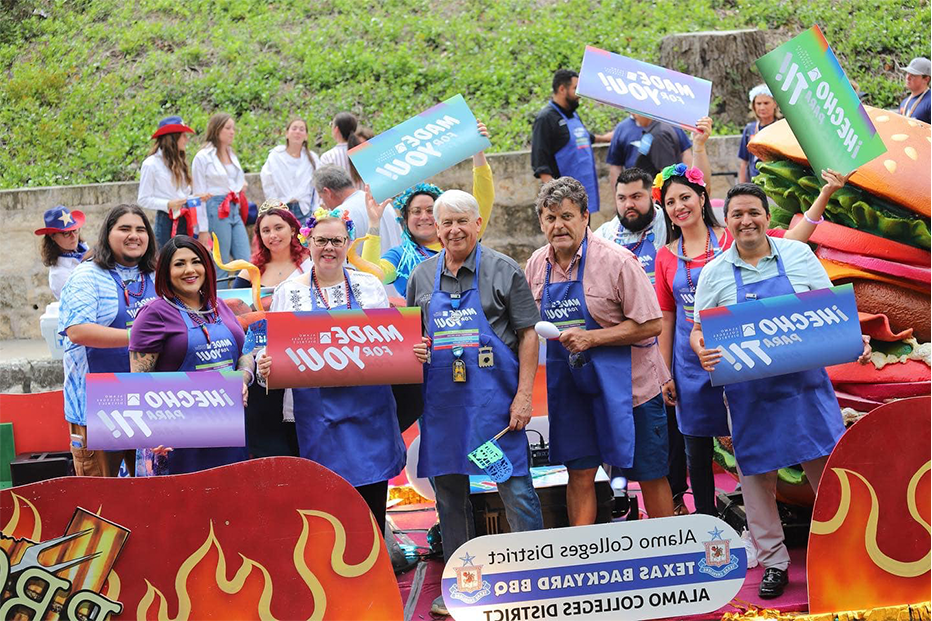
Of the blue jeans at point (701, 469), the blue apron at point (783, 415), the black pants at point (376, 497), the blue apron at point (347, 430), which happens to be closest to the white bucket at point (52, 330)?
the blue apron at point (347, 430)

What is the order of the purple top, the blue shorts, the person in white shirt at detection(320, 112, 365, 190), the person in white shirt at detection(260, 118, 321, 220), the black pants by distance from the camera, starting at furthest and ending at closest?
the person in white shirt at detection(260, 118, 321, 220)
the person in white shirt at detection(320, 112, 365, 190)
the blue shorts
the black pants
the purple top

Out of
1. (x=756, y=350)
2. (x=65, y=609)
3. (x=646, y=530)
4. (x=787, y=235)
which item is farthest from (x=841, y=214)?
(x=65, y=609)

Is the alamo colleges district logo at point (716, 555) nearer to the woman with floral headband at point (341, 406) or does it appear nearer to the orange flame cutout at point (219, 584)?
the woman with floral headband at point (341, 406)

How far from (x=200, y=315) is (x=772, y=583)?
2806 millimetres

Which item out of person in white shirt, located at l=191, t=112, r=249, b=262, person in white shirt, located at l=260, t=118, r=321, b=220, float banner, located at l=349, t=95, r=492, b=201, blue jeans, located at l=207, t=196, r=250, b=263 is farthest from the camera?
person in white shirt, located at l=260, t=118, r=321, b=220

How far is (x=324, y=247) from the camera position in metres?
5.11

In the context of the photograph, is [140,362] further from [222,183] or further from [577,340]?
[222,183]

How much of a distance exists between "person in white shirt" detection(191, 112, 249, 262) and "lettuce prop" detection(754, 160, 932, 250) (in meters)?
4.63

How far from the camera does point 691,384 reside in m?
5.52

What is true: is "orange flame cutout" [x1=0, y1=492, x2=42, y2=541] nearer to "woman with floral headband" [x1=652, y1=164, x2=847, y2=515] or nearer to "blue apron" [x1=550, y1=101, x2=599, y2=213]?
"woman with floral headband" [x1=652, y1=164, x2=847, y2=515]

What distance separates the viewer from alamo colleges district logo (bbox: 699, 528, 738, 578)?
4.55 meters

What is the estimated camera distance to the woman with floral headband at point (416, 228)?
6.12 m

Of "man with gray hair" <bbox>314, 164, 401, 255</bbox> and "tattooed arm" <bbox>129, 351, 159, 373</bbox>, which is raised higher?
"man with gray hair" <bbox>314, 164, 401, 255</bbox>

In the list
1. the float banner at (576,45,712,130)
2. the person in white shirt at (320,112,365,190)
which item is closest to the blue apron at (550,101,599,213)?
the person in white shirt at (320,112,365,190)
